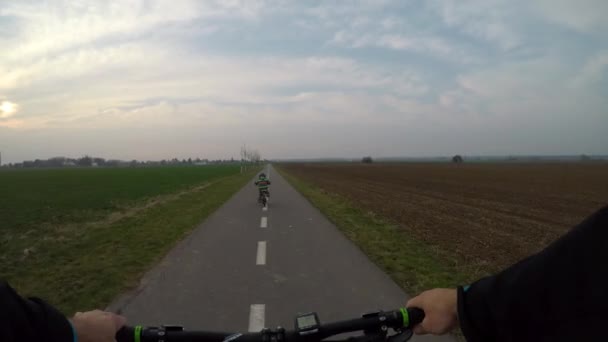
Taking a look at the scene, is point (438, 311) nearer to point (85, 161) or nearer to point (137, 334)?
point (137, 334)

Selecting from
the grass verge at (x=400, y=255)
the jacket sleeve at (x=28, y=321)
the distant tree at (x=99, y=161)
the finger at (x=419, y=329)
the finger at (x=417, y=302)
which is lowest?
the grass verge at (x=400, y=255)

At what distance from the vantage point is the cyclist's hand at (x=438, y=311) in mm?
1609

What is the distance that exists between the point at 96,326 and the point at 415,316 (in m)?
1.39

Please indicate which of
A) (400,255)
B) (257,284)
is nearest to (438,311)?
(257,284)

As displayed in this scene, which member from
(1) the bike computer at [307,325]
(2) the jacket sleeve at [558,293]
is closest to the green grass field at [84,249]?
(1) the bike computer at [307,325]

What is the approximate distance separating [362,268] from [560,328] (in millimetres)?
5858

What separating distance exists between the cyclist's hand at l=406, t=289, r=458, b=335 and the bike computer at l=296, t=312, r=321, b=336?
51cm

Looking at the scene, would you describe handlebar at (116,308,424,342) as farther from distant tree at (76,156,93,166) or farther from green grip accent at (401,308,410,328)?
distant tree at (76,156,93,166)

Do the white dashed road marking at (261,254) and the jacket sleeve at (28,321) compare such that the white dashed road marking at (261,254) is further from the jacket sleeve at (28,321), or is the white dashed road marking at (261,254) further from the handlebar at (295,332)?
the jacket sleeve at (28,321)

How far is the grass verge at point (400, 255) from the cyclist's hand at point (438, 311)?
4.18 meters

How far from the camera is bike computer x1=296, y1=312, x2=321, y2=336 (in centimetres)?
155

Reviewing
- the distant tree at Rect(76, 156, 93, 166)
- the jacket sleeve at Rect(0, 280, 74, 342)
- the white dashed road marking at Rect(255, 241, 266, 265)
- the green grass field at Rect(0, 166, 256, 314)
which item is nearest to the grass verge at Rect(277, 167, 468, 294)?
the white dashed road marking at Rect(255, 241, 266, 265)

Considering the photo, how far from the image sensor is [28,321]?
1128 mm

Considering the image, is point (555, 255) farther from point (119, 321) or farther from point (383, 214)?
point (383, 214)
